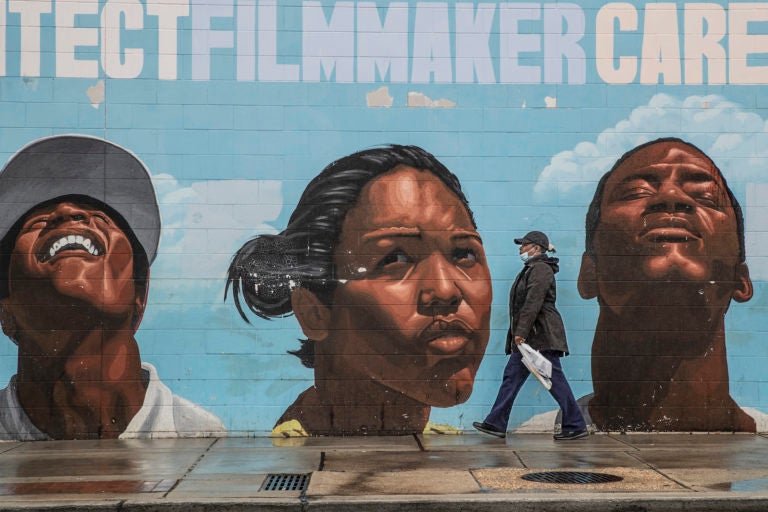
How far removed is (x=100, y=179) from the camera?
10172mm

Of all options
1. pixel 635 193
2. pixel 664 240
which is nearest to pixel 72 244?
pixel 635 193

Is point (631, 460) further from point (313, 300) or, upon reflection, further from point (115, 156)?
point (115, 156)

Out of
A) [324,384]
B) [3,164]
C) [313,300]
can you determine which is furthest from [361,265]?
[3,164]

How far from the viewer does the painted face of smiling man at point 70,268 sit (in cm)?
1009

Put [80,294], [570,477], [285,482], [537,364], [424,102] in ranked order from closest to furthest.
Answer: [285,482] → [570,477] → [537,364] → [80,294] → [424,102]

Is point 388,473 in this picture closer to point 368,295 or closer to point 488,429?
point 488,429

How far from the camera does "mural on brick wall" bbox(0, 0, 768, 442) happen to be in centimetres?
1012

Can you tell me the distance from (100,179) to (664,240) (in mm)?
5646

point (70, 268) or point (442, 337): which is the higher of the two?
point (70, 268)

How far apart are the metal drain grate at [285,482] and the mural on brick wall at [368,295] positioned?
2179mm

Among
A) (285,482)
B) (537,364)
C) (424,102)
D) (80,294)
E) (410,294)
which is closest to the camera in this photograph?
(285,482)

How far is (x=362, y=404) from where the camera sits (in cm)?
1021

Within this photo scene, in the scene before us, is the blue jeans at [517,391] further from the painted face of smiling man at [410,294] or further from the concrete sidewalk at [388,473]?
the painted face of smiling man at [410,294]

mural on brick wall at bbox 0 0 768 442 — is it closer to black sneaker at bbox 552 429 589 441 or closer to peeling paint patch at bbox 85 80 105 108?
peeling paint patch at bbox 85 80 105 108
